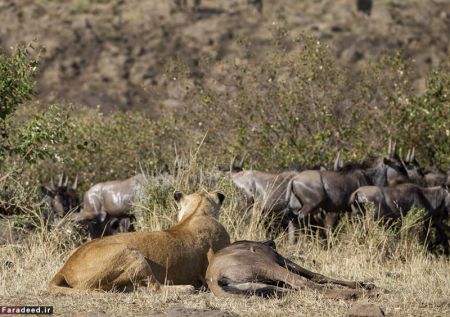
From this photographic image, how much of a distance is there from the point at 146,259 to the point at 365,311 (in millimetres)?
2675

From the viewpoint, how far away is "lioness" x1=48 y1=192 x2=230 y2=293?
984 cm

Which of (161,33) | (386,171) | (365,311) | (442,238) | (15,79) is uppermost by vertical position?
(15,79)

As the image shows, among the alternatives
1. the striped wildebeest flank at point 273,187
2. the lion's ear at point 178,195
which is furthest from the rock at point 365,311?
the striped wildebeest flank at point 273,187

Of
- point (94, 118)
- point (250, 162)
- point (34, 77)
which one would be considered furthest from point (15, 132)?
point (94, 118)

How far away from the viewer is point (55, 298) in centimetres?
941

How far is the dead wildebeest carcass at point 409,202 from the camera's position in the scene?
705 inches

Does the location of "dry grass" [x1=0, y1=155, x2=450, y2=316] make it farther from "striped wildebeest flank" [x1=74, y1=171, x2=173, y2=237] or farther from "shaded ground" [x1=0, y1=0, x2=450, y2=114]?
"shaded ground" [x1=0, y1=0, x2=450, y2=114]

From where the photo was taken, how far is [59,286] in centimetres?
984

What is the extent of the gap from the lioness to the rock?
2.32 m

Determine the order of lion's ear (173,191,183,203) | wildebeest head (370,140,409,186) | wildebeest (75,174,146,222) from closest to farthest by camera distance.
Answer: lion's ear (173,191,183,203), wildebeest head (370,140,409,186), wildebeest (75,174,146,222)

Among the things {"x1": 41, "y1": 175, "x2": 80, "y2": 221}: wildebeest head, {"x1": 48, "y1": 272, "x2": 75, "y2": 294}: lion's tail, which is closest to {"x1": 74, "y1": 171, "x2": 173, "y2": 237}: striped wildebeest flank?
{"x1": 41, "y1": 175, "x2": 80, "y2": 221}: wildebeest head

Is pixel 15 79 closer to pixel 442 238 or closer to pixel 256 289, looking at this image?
pixel 256 289

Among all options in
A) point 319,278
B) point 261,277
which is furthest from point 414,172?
point 261,277

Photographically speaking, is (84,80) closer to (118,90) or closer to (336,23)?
(118,90)
